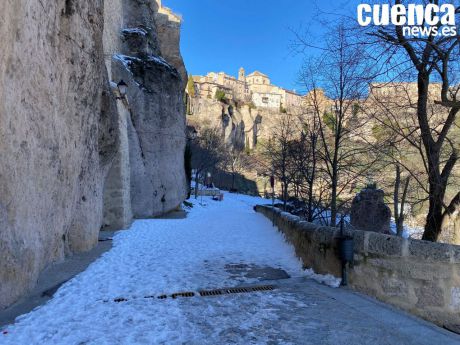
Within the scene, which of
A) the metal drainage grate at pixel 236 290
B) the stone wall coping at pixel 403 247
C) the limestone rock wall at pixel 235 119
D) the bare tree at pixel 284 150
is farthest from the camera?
the limestone rock wall at pixel 235 119

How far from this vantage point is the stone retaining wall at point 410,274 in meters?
4.24

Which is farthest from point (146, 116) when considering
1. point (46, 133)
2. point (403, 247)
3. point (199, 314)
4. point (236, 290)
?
point (403, 247)

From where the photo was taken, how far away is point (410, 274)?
448 centimetres

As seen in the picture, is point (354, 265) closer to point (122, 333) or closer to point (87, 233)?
point (122, 333)

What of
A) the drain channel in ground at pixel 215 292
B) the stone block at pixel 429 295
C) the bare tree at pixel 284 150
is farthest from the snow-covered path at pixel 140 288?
the bare tree at pixel 284 150

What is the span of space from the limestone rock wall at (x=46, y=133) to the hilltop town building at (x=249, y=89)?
87117 mm

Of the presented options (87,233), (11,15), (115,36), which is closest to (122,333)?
(11,15)

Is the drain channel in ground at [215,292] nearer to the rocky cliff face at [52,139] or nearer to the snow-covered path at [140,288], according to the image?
the snow-covered path at [140,288]

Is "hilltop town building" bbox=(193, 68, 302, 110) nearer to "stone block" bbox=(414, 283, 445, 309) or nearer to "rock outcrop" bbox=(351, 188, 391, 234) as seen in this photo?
"rock outcrop" bbox=(351, 188, 391, 234)

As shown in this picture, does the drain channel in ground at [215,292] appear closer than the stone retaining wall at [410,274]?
No

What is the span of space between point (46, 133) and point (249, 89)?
114320 millimetres

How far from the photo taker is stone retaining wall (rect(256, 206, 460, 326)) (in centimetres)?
424

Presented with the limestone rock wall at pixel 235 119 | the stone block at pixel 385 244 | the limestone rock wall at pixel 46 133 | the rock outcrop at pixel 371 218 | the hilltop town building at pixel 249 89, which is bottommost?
the rock outcrop at pixel 371 218

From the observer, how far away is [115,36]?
16.4 m
